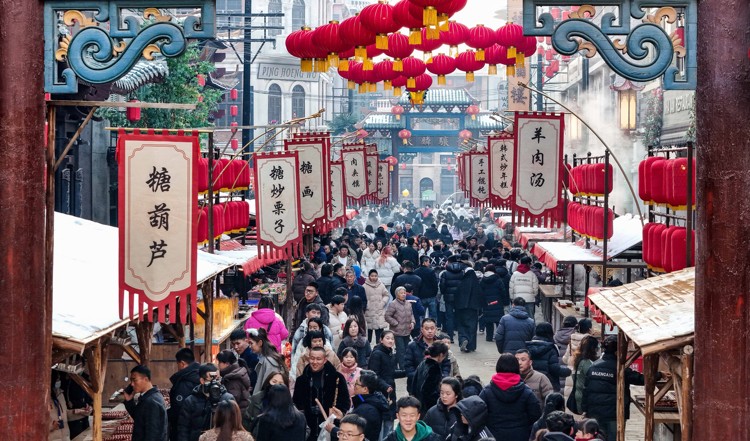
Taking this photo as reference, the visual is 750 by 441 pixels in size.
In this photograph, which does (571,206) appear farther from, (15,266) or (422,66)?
(15,266)

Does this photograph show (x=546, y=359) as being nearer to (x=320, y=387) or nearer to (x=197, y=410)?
(x=320, y=387)

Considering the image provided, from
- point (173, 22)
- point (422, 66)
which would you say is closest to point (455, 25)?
point (422, 66)

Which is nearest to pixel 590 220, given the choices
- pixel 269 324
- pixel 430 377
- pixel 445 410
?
pixel 269 324

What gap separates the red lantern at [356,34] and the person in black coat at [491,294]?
251 inches

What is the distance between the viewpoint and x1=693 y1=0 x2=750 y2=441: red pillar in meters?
6.32

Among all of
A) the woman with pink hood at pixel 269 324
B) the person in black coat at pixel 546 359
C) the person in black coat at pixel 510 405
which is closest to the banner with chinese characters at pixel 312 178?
the woman with pink hood at pixel 269 324

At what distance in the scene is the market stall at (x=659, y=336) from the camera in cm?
799

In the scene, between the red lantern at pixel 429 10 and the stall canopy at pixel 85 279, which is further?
the red lantern at pixel 429 10

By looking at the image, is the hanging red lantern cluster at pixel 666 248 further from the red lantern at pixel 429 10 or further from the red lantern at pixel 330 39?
the red lantern at pixel 330 39

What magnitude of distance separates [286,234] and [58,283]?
7.21 meters

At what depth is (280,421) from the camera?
30.6 ft

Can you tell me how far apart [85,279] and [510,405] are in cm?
413

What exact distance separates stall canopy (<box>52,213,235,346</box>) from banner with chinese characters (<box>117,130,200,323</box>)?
30 centimetres

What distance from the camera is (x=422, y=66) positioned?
2075 cm
